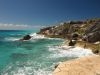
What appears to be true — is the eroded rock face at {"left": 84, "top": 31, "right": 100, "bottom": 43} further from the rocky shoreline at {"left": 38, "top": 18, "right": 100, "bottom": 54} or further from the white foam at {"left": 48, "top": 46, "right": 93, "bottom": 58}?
the white foam at {"left": 48, "top": 46, "right": 93, "bottom": 58}

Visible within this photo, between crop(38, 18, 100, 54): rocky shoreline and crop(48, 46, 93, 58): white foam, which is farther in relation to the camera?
crop(38, 18, 100, 54): rocky shoreline

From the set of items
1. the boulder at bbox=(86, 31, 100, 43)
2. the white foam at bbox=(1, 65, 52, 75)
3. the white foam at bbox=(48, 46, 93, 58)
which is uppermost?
the boulder at bbox=(86, 31, 100, 43)

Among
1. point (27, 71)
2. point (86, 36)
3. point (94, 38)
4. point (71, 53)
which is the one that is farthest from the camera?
point (86, 36)

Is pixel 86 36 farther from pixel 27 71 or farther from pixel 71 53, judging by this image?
pixel 27 71

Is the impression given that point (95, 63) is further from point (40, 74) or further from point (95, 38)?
point (95, 38)

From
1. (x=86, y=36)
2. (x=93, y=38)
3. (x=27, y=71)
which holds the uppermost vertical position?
(x=86, y=36)

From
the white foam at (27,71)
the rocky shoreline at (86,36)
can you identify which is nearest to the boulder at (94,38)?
the rocky shoreline at (86,36)

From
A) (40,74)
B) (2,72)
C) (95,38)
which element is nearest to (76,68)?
(40,74)

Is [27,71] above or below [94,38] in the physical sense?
below

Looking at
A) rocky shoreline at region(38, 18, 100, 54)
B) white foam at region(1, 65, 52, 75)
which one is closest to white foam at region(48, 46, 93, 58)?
rocky shoreline at region(38, 18, 100, 54)

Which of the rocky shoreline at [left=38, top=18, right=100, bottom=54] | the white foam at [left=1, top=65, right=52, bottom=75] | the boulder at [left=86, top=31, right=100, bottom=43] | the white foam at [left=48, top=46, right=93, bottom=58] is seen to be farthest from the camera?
the boulder at [left=86, top=31, right=100, bottom=43]

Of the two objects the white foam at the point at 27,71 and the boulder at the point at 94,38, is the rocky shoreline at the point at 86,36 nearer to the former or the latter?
the boulder at the point at 94,38

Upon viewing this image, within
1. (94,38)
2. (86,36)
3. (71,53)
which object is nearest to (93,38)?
(94,38)

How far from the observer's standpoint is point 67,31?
350ft
